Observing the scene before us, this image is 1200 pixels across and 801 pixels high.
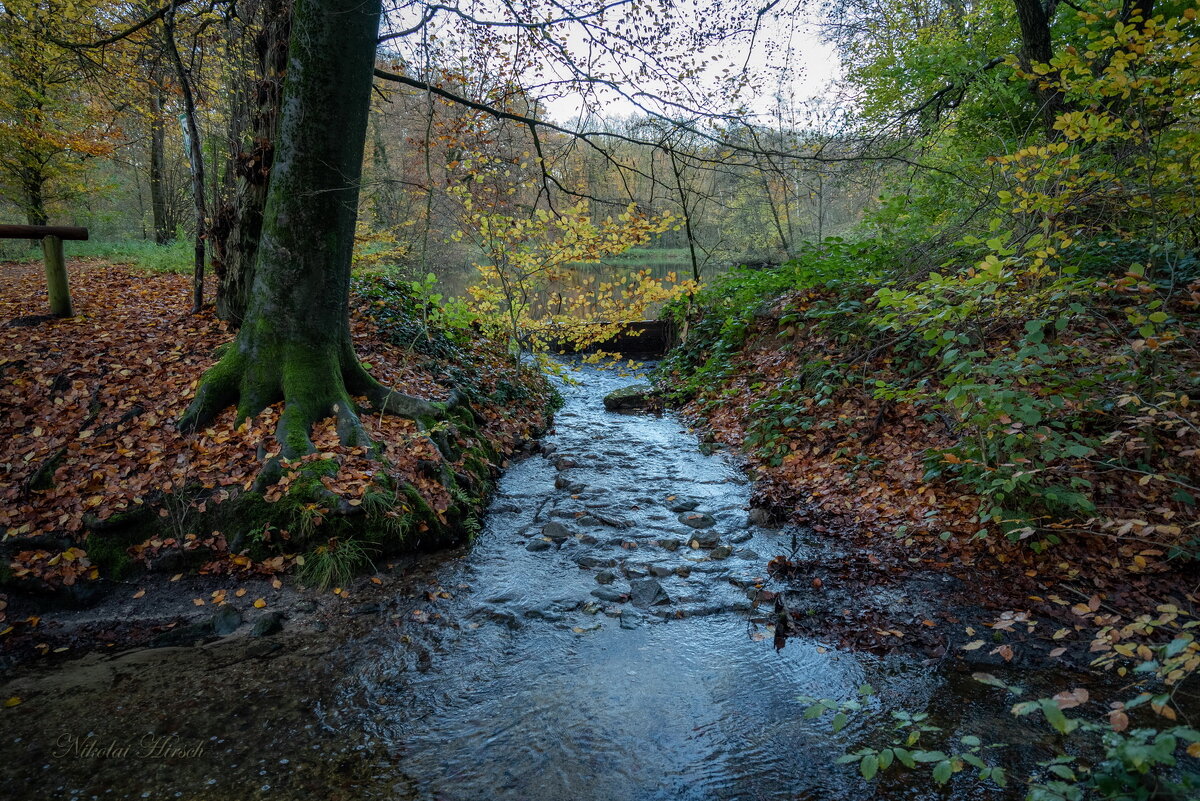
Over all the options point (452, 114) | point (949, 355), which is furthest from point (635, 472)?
point (452, 114)

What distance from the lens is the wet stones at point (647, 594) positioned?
4551mm

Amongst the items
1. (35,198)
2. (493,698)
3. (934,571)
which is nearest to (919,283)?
(934,571)

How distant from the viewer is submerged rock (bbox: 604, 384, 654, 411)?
1132 centimetres

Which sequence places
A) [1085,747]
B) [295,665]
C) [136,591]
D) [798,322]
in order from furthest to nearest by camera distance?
[798,322] < [136,591] < [295,665] < [1085,747]

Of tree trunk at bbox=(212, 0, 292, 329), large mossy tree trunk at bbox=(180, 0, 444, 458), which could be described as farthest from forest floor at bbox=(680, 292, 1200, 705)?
tree trunk at bbox=(212, 0, 292, 329)

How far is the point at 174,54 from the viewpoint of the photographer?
6.00m

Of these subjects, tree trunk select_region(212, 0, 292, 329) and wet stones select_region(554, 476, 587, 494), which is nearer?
tree trunk select_region(212, 0, 292, 329)

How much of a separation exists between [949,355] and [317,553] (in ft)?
16.3

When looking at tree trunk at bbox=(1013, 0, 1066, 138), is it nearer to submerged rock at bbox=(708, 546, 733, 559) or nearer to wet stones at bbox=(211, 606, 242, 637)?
submerged rock at bbox=(708, 546, 733, 559)

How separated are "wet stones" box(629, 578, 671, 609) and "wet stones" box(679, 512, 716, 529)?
1252 mm

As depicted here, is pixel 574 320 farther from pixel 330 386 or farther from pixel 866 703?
pixel 866 703

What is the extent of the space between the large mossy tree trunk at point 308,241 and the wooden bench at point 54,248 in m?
3.08

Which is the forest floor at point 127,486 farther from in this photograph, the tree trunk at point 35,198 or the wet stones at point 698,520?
the tree trunk at point 35,198

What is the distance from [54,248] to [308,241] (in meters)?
3.80
